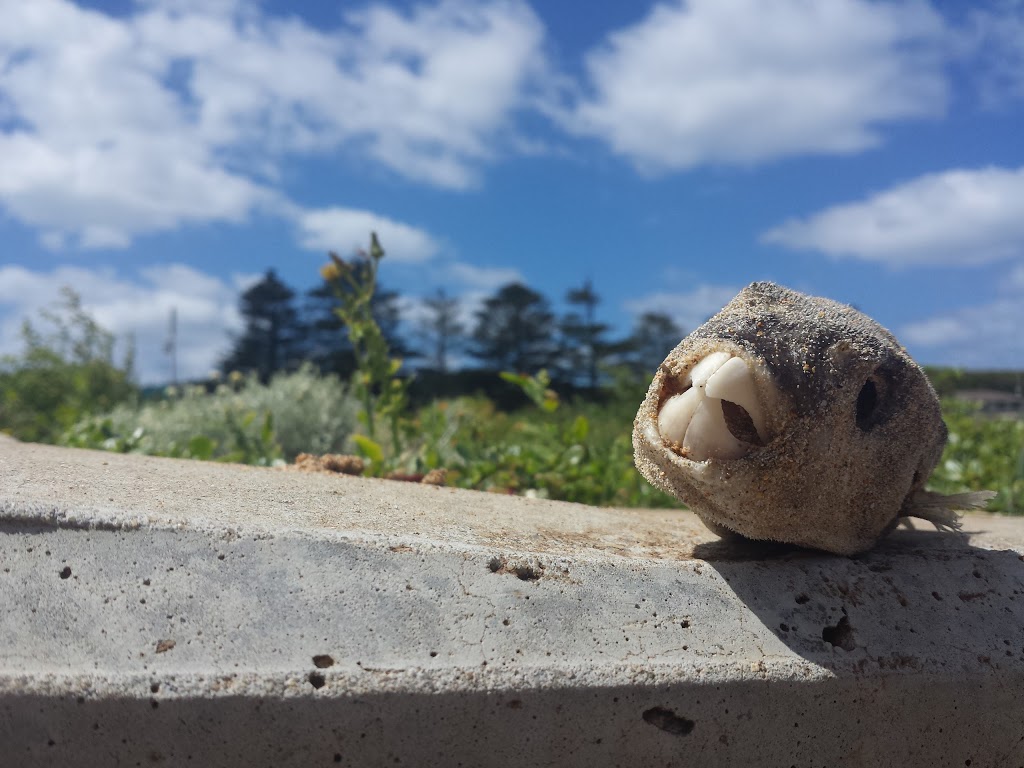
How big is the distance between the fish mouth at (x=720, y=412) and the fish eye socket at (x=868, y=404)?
0.42 m

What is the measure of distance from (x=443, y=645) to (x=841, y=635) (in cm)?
108

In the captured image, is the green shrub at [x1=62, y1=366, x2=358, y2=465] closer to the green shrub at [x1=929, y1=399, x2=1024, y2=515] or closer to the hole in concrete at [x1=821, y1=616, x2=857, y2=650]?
the hole in concrete at [x1=821, y1=616, x2=857, y2=650]

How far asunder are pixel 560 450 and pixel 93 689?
3.69 m

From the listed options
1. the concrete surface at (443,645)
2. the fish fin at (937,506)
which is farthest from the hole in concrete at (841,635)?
the fish fin at (937,506)

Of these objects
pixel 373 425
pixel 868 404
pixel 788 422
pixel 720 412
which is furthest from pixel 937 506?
pixel 373 425

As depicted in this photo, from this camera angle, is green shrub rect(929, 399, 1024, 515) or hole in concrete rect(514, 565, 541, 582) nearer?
hole in concrete rect(514, 565, 541, 582)

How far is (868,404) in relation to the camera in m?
2.34

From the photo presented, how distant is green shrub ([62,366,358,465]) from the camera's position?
18.5 feet

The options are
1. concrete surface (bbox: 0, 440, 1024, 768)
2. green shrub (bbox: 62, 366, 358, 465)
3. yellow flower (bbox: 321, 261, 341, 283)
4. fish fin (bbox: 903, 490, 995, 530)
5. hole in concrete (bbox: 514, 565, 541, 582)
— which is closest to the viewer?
concrete surface (bbox: 0, 440, 1024, 768)

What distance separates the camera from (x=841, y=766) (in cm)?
213

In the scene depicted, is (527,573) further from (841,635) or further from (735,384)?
(841,635)

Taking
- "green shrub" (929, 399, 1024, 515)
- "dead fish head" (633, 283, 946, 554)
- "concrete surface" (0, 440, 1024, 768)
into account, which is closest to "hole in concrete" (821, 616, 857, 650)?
"concrete surface" (0, 440, 1024, 768)

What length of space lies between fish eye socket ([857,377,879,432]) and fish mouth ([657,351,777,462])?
16.4 inches

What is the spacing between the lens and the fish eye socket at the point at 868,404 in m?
2.31
